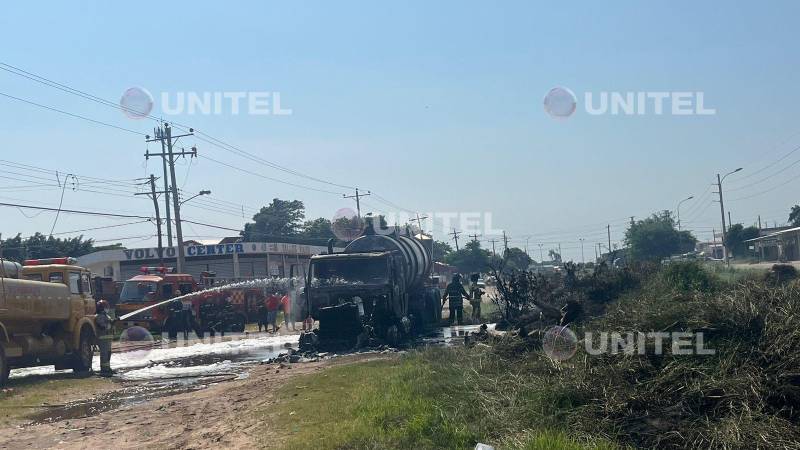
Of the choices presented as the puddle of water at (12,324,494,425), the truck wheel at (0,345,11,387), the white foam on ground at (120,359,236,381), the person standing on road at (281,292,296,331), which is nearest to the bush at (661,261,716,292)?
the puddle of water at (12,324,494,425)

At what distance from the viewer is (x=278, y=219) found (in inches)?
3745

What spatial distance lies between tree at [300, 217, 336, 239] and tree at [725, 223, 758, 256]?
142ft

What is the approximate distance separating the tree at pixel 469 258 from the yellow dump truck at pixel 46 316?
7394cm

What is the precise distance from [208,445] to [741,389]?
577 cm

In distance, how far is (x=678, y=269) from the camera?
19.2 metres

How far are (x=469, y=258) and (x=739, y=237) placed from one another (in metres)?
32.9

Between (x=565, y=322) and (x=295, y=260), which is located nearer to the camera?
(x=565, y=322)

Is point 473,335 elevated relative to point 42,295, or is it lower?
lower

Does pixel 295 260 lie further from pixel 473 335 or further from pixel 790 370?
pixel 790 370

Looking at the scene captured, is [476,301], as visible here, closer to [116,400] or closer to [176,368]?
[176,368]

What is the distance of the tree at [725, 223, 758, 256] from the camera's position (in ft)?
229

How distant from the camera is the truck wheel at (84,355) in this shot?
18969 mm

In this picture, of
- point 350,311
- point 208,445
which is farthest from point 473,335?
point 208,445

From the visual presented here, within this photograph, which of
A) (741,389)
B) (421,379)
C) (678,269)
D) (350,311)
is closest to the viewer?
(741,389)
